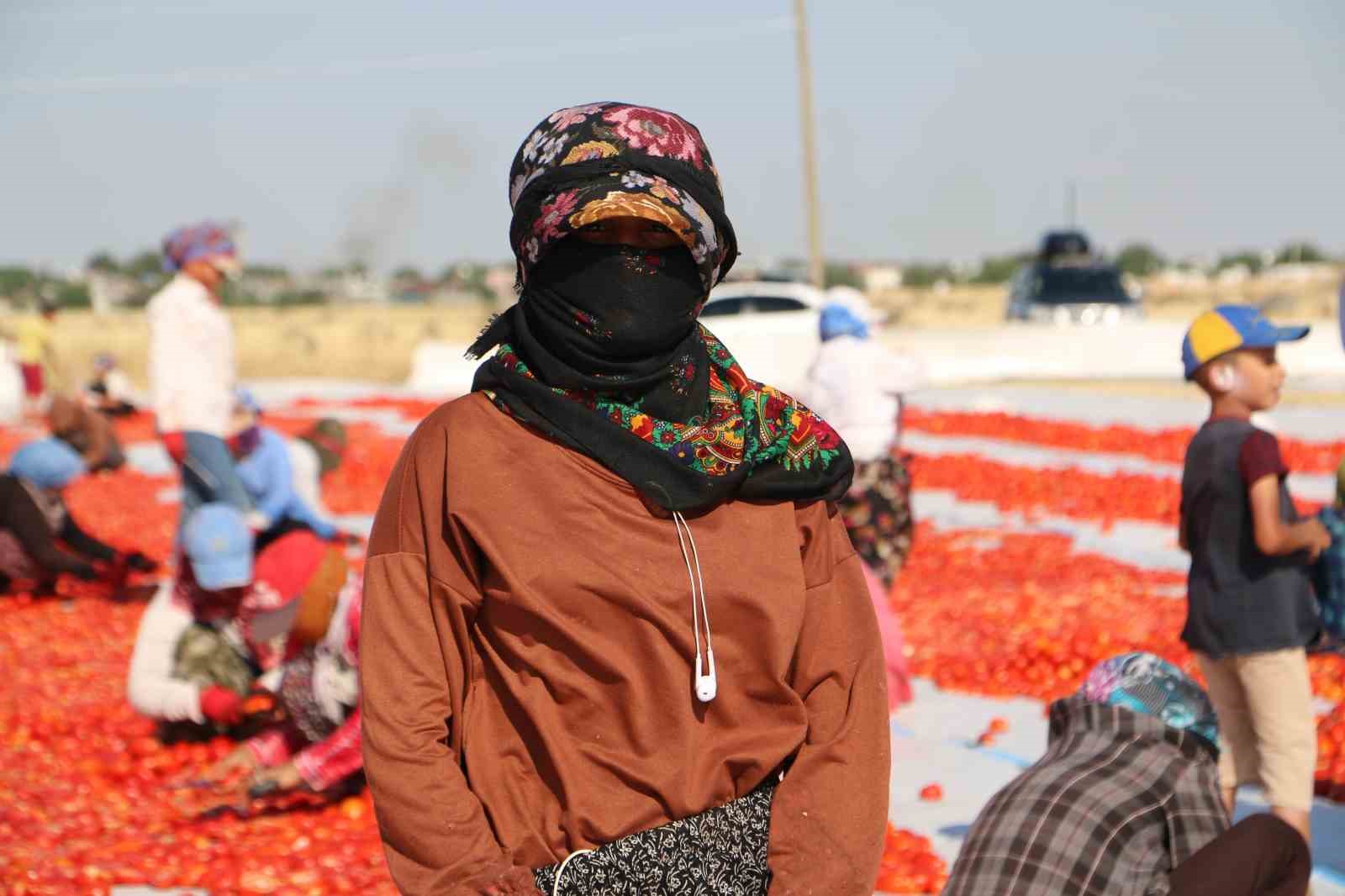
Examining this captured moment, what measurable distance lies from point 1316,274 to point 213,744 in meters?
80.5

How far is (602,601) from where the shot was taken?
2.07 meters

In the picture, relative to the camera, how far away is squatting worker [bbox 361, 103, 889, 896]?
2047 mm

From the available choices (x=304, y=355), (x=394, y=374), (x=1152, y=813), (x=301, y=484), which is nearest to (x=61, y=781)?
(x=301, y=484)

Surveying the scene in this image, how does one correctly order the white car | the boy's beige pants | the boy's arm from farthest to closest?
the white car, the boy's beige pants, the boy's arm

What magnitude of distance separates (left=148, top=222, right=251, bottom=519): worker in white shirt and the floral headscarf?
599 centimetres

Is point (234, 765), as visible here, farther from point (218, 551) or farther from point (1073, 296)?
point (1073, 296)

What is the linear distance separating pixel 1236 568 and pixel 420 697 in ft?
10.8

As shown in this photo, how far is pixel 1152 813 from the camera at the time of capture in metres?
3.05

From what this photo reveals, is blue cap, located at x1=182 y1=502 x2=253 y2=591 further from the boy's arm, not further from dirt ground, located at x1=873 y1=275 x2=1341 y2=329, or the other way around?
dirt ground, located at x1=873 y1=275 x2=1341 y2=329

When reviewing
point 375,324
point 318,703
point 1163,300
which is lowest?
point 1163,300

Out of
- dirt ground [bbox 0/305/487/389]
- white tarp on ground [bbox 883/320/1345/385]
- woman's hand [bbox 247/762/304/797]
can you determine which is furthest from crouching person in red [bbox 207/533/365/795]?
dirt ground [bbox 0/305/487/389]

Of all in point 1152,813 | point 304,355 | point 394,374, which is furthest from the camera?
point 304,355

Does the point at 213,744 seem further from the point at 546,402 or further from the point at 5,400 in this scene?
the point at 5,400

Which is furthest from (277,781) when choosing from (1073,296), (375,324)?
(375,324)
